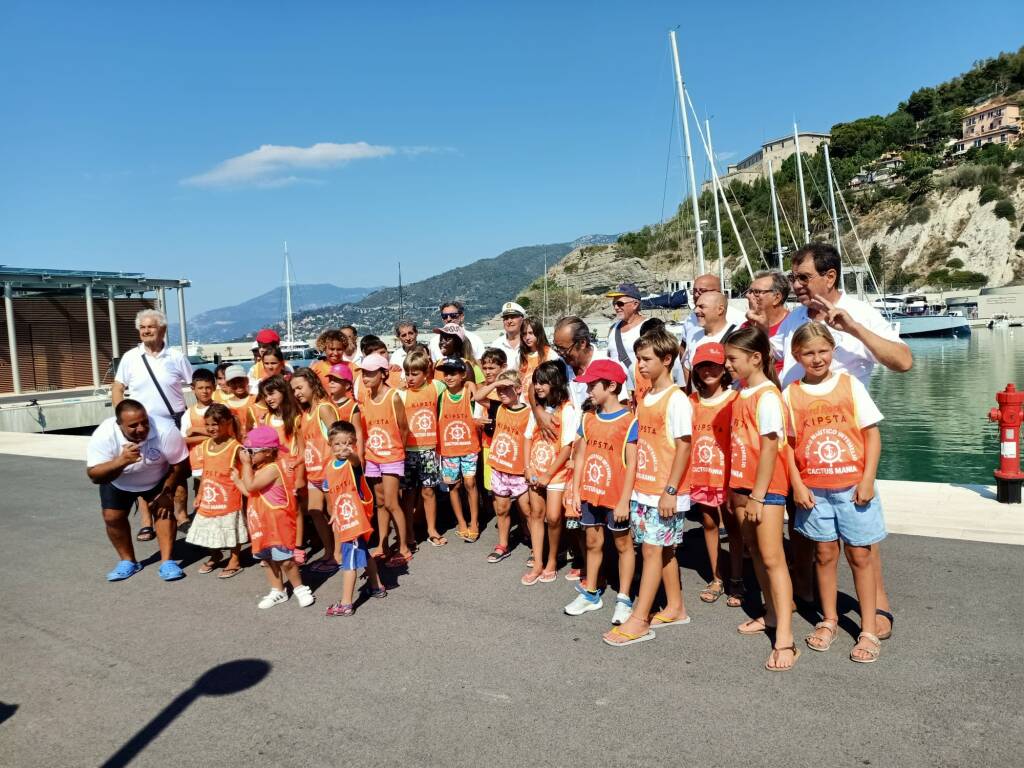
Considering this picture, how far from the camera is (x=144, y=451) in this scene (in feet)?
18.2

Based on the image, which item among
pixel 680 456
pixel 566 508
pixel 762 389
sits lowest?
pixel 566 508

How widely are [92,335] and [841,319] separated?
31.3 meters

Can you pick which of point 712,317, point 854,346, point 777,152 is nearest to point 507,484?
point 712,317

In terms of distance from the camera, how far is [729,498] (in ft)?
13.4

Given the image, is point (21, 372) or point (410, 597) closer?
point (410, 597)

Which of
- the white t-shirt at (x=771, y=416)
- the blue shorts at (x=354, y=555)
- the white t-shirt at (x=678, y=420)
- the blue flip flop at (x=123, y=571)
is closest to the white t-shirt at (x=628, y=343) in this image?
the white t-shirt at (x=678, y=420)

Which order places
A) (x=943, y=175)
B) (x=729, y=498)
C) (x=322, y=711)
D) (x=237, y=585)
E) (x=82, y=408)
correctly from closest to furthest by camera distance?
(x=322, y=711)
(x=729, y=498)
(x=237, y=585)
(x=82, y=408)
(x=943, y=175)

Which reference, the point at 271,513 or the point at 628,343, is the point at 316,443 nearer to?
the point at 271,513

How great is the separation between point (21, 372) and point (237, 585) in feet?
93.1

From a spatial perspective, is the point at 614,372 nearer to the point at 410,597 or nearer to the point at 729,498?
the point at 729,498

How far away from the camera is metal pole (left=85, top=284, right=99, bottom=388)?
28.0m

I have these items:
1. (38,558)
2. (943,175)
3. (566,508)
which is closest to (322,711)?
(566,508)

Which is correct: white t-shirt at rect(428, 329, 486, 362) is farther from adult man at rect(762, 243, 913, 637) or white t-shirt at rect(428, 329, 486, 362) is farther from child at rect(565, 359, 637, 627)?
adult man at rect(762, 243, 913, 637)

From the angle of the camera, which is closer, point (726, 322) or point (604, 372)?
point (604, 372)
